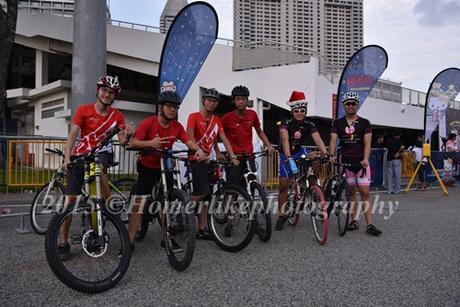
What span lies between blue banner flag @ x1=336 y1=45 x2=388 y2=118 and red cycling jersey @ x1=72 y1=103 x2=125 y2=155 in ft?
32.1

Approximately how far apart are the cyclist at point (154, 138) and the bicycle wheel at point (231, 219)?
762 mm

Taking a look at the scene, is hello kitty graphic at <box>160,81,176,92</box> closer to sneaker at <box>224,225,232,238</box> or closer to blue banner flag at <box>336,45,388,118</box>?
sneaker at <box>224,225,232,238</box>

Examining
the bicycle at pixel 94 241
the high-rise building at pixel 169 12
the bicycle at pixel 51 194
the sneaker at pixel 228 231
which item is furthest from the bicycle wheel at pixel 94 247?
the high-rise building at pixel 169 12

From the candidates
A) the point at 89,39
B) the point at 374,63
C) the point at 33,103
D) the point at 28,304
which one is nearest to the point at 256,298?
the point at 28,304

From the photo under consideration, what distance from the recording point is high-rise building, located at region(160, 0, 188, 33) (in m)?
20.8

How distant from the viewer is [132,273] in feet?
13.1

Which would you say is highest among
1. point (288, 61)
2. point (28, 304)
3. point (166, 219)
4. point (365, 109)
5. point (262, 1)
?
point (262, 1)

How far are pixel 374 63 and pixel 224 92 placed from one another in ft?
27.8

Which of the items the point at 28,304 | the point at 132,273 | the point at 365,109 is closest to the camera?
the point at 28,304

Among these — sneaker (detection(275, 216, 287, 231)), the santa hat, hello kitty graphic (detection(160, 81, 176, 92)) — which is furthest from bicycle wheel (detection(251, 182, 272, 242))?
hello kitty graphic (detection(160, 81, 176, 92))

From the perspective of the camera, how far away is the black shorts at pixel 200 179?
5047 millimetres

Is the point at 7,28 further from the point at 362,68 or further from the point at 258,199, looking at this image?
the point at 258,199

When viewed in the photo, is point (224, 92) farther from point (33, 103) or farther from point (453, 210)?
point (33, 103)

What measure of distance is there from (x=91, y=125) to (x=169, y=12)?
1869 centimetres
